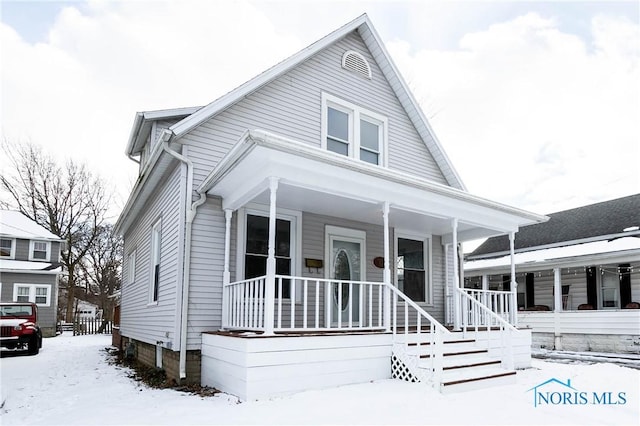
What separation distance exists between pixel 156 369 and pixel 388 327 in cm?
454

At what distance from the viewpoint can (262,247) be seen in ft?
29.0

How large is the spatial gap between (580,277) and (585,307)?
1.36 meters

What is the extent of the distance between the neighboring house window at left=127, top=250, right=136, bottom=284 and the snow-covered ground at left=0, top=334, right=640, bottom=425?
5143 millimetres

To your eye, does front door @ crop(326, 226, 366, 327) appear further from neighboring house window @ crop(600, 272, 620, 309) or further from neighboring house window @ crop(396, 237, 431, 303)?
neighboring house window @ crop(600, 272, 620, 309)

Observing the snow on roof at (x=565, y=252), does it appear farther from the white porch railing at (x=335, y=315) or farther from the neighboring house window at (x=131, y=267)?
the neighboring house window at (x=131, y=267)

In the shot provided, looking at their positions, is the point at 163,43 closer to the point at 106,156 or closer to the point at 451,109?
the point at 451,109

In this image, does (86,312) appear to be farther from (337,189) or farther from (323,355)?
(323,355)

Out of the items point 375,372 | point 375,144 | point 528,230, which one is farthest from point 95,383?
point 528,230

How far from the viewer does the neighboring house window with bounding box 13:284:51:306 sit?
21516 mm

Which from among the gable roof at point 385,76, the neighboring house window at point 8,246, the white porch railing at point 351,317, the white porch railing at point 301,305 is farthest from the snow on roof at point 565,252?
the neighboring house window at point 8,246

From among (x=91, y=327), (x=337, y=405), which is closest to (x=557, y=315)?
(x=337, y=405)

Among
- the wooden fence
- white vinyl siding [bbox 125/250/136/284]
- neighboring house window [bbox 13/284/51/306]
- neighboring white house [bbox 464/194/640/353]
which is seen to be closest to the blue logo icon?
neighboring white house [bbox 464/194/640/353]

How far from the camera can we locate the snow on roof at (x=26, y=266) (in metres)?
21.1

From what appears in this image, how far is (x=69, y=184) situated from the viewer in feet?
93.6
